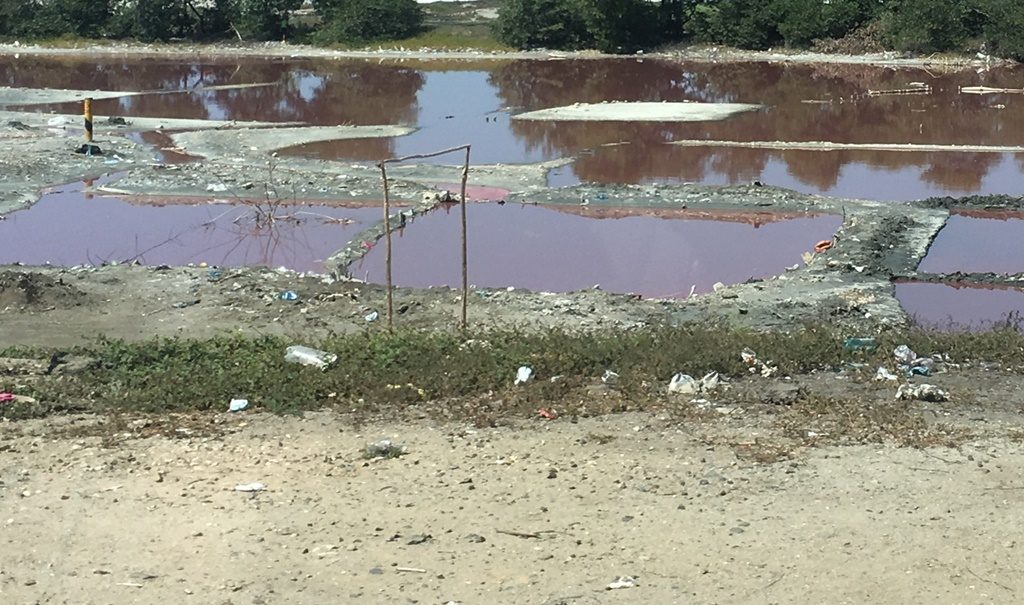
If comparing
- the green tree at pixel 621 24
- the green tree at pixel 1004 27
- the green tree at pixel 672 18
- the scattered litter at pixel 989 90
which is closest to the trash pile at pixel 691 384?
the scattered litter at pixel 989 90

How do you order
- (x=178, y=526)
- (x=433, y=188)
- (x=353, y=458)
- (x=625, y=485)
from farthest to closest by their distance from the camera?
1. (x=433, y=188)
2. (x=353, y=458)
3. (x=625, y=485)
4. (x=178, y=526)

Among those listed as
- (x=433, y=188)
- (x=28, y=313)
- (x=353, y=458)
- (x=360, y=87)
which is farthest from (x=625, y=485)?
(x=360, y=87)

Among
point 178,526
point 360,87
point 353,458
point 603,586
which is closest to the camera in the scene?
point 603,586

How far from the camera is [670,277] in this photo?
14.4 metres

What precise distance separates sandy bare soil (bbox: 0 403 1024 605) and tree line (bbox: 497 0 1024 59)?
31.7 metres

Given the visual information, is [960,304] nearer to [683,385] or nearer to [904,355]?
[904,355]

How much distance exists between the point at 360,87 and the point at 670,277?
21.9 metres

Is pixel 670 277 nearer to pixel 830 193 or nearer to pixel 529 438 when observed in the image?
pixel 830 193

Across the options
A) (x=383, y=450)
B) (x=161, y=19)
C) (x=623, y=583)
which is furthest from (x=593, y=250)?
(x=161, y=19)

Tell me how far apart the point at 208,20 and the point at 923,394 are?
4357cm

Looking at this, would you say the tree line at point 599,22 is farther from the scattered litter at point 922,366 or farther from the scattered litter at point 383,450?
the scattered litter at point 383,450

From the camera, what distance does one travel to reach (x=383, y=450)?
7449 millimetres

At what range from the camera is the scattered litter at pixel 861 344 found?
31.0ft

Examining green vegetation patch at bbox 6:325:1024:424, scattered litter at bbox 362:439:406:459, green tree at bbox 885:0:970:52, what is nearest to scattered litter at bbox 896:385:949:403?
green vegetation patch at bbox 6:325:1024:424
